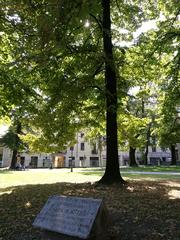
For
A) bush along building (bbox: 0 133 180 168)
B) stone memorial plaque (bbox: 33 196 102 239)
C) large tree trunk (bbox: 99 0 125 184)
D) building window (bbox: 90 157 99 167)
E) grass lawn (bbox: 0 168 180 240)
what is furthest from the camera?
building window (bbox: 90 157 99 167)

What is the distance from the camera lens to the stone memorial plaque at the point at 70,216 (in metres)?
5.42

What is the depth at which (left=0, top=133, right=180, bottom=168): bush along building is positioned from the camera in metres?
63.4

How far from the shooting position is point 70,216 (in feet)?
18.9

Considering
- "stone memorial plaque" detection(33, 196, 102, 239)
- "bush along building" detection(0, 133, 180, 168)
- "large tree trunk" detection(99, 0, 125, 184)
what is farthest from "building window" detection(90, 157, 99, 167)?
"stone memorial plaque" detection(33, 196, 102, 239)

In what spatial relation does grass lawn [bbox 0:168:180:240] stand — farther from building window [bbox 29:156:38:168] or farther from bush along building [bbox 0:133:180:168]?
building window [bbox 29:156:38:168]

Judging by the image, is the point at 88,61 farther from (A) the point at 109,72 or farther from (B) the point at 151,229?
(B) the point at 151,229

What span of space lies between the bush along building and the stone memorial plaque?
54.1 m

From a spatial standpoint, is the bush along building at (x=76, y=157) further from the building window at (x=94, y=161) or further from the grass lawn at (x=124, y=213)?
the grass lawn at (x=124, y=213)

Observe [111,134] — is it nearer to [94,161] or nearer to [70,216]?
[70,216]

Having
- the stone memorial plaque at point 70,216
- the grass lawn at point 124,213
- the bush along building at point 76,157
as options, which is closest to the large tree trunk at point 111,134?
the grass lawn at point 124,213

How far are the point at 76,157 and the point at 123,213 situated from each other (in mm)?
64444

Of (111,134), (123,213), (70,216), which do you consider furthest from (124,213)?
(111,134)

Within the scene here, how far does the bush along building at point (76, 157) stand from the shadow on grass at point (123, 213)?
49517 millimetres

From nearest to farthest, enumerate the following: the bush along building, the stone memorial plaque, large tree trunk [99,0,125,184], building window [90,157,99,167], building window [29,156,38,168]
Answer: the stone memorial plaque
large tree trunk [99,0,125,184]
the bush along building
building window [29,156,38,168]
building window [90,157,99,167]
